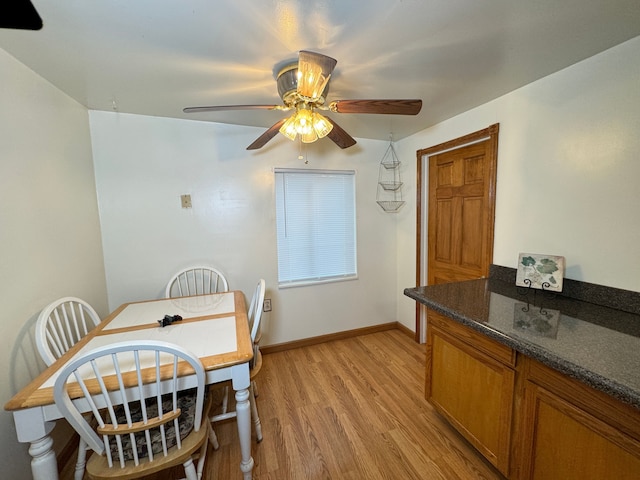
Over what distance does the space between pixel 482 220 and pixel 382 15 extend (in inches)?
64.8

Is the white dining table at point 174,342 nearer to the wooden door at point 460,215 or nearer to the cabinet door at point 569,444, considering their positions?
the cabinet door at point 569,444

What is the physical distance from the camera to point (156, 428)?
116 centimetres

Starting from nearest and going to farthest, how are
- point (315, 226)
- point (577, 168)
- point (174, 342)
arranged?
point (174, 342) → point (577, 168) → point (315, 226)

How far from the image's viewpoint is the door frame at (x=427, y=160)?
1.87 m

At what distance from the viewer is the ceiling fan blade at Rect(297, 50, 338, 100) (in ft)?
3.19

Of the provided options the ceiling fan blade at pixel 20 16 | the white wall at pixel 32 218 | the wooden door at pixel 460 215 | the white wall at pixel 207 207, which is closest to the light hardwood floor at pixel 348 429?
the white wall at pixel 207 207

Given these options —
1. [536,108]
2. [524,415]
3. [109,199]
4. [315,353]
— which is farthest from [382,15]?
[315,353]

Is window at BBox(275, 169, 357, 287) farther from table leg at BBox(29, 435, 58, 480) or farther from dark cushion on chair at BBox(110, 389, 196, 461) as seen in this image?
table leg at BBox(29, 435, 58, 480)

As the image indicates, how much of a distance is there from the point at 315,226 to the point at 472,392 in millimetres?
1878

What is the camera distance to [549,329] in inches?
44.7

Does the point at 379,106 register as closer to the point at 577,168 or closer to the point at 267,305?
the point at 577,168

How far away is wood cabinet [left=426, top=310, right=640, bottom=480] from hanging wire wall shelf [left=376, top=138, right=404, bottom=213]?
1.54 meters

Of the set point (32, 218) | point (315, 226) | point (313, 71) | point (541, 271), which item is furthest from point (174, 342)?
point (541, 271)

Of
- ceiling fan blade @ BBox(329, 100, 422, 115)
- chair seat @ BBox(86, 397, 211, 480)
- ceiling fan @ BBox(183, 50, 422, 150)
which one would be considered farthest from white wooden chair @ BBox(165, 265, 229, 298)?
ceiling fan blade @ BBox(329, 100, 422, 115)
